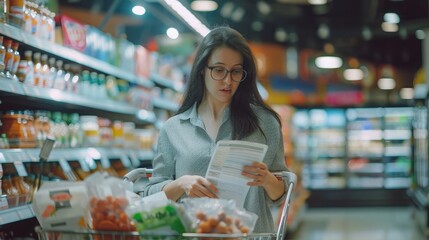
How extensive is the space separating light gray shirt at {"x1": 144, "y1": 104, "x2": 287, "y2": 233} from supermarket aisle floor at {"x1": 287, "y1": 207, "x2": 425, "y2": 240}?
310 inches

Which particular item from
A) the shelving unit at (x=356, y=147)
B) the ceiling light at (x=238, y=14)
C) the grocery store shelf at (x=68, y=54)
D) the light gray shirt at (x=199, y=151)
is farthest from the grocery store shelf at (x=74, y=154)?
the shelving unit at (x=356, y=147)

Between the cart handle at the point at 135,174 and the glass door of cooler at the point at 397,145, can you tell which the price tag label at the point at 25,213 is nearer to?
the cart handle at the point at 135,174

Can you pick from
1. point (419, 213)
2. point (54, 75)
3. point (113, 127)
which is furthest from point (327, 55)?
point (54, 75)

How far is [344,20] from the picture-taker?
16.7 meters

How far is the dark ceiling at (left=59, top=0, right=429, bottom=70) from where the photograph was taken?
11.0 metres

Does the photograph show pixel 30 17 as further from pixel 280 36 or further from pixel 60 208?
pixel 280 36

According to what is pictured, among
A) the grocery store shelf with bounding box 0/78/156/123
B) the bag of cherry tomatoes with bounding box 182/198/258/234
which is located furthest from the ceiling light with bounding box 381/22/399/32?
the bag of cherry tomatoes with bounding box 182/198/258/234

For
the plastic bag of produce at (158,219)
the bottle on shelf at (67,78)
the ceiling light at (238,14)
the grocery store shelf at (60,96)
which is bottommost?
the plastic bag of produce at (158,219)

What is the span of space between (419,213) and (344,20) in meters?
5.89

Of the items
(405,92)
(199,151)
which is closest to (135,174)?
(199,151)

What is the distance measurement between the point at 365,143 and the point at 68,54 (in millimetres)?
13552

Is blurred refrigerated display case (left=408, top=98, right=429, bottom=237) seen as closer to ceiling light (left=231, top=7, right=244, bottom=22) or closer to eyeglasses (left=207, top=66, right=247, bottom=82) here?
ceiling light (left=231, top=7, right=244, bottom=22)

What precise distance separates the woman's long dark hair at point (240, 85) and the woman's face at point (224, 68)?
0.9 inches

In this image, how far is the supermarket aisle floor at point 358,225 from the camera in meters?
11.0
